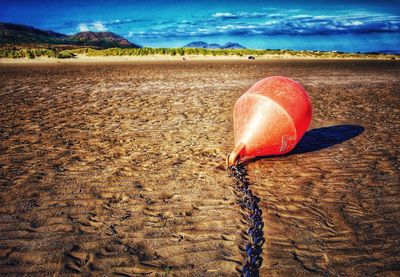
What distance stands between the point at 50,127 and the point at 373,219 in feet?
21.1

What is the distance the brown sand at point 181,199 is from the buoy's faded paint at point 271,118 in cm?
42

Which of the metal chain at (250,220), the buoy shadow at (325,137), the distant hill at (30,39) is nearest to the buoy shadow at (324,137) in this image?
the buoy shadow at (325,137)

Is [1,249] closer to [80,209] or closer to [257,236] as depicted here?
[80,209]

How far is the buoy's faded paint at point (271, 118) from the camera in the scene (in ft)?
13.9

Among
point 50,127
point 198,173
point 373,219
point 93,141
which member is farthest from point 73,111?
point 373,219

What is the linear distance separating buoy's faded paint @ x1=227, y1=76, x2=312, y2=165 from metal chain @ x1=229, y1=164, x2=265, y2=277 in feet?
0.86

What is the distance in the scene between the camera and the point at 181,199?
3.81 m

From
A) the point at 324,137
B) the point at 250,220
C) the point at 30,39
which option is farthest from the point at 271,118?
the point at 30,39

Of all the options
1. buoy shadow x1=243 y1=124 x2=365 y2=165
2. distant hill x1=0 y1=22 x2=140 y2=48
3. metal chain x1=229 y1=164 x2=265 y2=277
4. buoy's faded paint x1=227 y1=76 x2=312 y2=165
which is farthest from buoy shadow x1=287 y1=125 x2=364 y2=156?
distant hill x1=0 y1=22 x2=140 y2=48

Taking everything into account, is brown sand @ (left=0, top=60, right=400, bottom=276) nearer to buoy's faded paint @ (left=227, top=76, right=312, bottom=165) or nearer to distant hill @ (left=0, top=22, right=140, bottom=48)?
buoy's faded paint @ (left=227, top=76, right=312, bottom=165)

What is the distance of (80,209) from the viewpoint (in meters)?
3.58

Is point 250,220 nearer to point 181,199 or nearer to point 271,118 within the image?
point 181,199

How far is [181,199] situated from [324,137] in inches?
148

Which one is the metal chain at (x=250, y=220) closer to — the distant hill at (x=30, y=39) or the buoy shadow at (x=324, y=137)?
the buoy shadow at (x=324, y=137)
